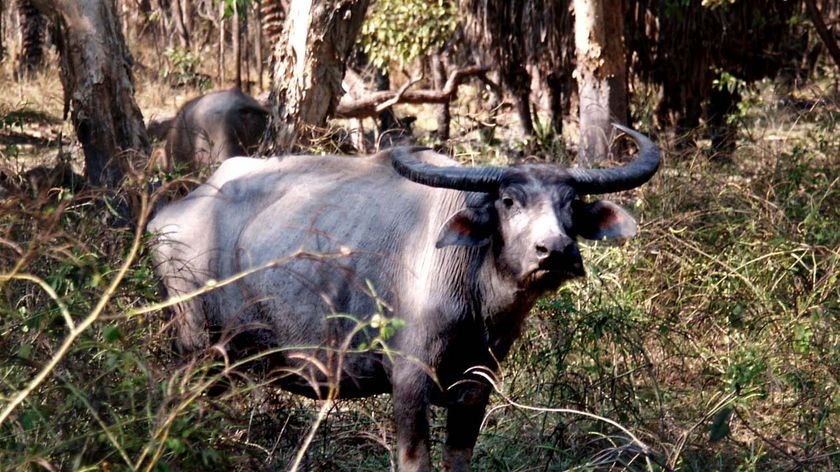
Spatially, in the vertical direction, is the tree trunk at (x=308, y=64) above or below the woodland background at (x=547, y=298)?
above

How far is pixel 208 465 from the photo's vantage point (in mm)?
3891

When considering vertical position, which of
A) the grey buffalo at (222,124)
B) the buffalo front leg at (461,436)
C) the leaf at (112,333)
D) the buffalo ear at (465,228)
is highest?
the leaf at (112,333)

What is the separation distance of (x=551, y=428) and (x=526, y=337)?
704 millimetres

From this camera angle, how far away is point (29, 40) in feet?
64.7

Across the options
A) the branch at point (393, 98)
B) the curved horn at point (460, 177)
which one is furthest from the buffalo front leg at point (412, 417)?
the branch at point (393, 98)

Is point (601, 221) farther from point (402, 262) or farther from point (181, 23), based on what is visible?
point (181, 23)

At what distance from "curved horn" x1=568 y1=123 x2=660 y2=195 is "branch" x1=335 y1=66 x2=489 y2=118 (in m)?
5.91

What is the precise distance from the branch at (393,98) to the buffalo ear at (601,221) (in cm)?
603

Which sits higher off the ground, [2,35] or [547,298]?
[2,35]

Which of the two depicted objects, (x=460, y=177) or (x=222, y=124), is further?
(x=222, y=124)

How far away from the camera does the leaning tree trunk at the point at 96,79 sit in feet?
27.7

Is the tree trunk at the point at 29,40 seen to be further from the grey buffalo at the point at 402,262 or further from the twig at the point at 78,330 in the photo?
the twig at the point at 78,330

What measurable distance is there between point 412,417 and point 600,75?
17.6 ft

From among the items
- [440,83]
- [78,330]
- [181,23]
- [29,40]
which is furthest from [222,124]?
[181,23]
